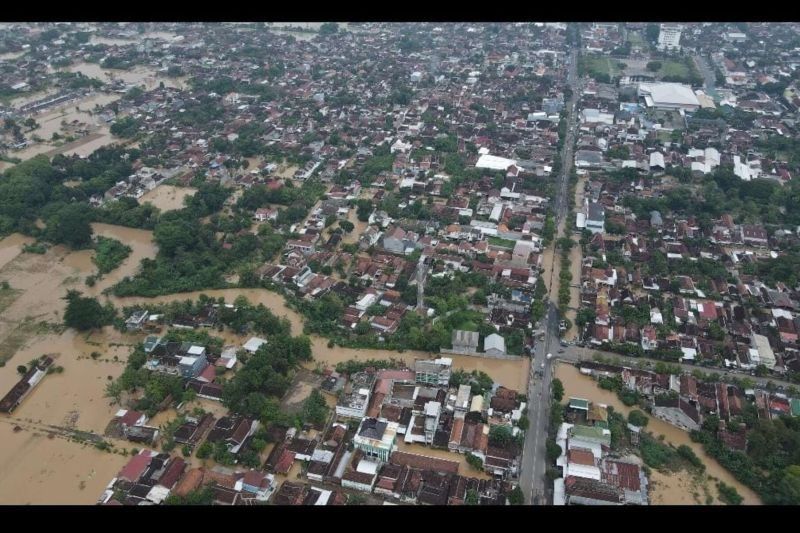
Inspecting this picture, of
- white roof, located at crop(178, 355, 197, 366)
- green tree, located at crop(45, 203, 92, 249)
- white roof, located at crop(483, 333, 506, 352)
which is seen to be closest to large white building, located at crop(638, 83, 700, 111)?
white roof, located at crop(483, 333, 506, 352)

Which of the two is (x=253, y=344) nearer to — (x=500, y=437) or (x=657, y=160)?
(x=500, y=437)

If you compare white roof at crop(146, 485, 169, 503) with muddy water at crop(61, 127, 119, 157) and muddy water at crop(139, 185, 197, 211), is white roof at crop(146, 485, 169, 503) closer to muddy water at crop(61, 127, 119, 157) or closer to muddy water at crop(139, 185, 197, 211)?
muddy water at crop(139, 185, 197, 211)

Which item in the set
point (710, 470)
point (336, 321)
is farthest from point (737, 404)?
point (336, 321)

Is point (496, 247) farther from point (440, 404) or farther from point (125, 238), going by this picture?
point (125, 238)

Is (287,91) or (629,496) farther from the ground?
(287,91)

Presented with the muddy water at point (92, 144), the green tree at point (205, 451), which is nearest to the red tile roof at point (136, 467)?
the green tree at point (205, 451)

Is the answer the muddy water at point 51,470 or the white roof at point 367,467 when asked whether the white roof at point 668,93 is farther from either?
the muddy water at point 51,470
